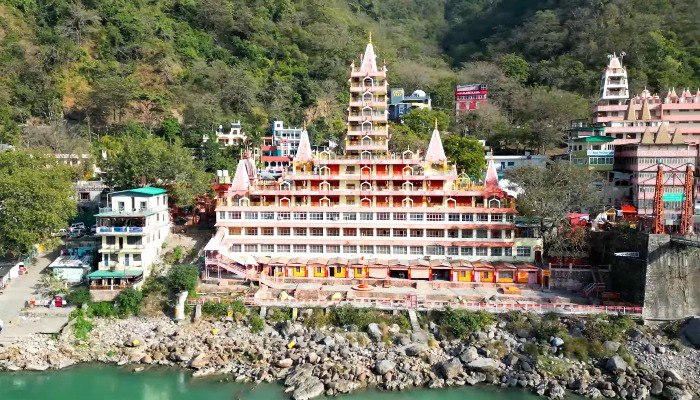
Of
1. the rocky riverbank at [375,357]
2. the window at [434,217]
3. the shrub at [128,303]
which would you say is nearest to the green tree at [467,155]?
the window at [434,217]

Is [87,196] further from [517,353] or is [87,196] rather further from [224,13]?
[224,13]

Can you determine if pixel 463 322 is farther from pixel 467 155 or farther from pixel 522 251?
pixel 467 155

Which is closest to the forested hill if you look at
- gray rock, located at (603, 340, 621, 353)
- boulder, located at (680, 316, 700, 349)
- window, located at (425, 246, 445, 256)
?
window, located at (425, 246, 445, 256)

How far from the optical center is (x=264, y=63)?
249 ft

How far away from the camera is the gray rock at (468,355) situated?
86.6ft

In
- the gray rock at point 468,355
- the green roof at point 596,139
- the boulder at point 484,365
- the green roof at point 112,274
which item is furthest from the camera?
the green roof at point 596,139

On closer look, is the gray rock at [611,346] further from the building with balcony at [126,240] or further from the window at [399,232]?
the building with balcony at [126,240]

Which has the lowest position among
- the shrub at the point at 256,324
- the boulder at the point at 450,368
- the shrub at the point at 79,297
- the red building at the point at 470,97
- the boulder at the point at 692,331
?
the boulder at the point at 450,368

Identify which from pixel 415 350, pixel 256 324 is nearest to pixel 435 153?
pixel 415 350

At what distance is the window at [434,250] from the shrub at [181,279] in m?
15.4

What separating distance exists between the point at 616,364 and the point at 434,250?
539 inches

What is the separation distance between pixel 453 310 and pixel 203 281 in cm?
1558

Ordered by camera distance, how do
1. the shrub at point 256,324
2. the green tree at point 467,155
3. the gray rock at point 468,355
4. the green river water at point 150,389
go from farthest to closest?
1. the green tree at point 467,155
2. the shrub at point 256,324
3. the gray rock at point 468,355
4. the green river water at point 150,389

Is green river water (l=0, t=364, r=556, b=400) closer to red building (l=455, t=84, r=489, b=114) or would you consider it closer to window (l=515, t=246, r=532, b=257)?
window (l=515, t=246, r=532, b=257)
